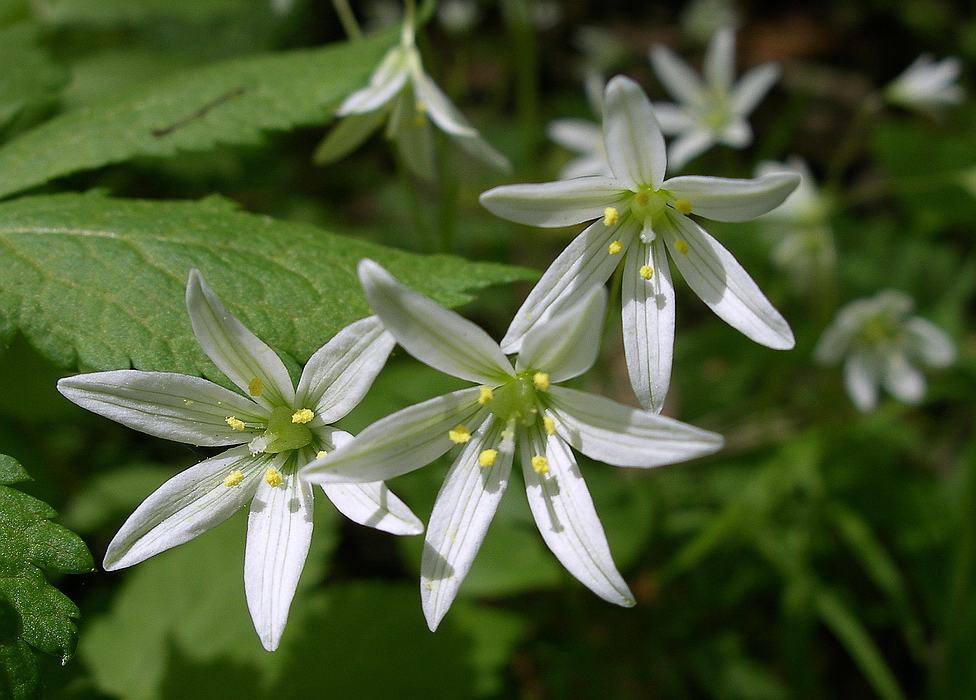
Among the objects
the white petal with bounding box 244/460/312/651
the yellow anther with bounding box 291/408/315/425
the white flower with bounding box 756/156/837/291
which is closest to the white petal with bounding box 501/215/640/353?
the yellow anther with bounding box 291/408/315/425

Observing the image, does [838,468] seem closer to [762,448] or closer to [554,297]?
[762,448]

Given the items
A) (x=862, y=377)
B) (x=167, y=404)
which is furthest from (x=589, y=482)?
(x=167, y=404)

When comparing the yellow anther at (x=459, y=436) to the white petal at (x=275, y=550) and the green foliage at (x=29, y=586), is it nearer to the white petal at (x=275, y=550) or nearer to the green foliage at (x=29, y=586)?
A: the white petal at (x=275, y=550)

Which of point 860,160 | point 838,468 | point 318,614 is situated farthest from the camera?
point 860,160

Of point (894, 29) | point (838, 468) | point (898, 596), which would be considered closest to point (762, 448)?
point (838, 468)

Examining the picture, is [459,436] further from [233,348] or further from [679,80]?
[679,80]

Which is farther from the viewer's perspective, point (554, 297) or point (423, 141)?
point (423, 141)
